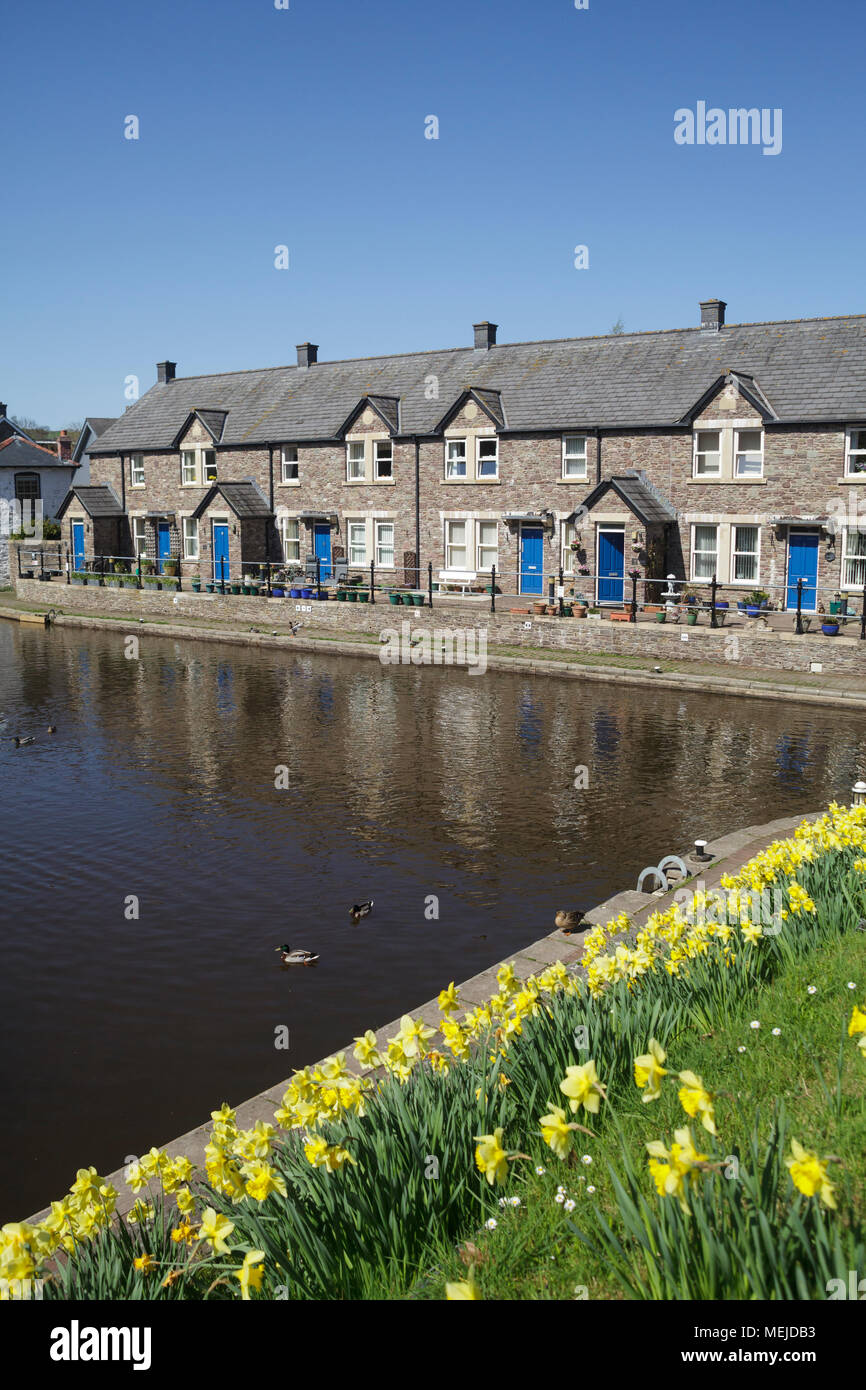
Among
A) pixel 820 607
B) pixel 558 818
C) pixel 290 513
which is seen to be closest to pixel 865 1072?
pixel 558 818

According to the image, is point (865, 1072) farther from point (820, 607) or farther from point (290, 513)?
point (290, 513)

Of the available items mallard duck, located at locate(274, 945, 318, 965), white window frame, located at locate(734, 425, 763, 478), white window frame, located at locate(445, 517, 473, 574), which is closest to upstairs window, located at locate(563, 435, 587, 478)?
white window frame, located at locate(445, 517, 473, 574)

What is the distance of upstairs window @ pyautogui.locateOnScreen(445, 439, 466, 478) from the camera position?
3869cm

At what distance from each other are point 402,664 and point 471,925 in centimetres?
1975

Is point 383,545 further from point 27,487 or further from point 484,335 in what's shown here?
point 27,487

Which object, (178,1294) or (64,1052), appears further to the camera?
(64,1052)

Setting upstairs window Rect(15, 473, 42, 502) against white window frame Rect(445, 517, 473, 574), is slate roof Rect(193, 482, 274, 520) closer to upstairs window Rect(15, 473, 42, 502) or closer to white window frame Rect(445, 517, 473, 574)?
white window frame Rect(445, 517, 473, 574)

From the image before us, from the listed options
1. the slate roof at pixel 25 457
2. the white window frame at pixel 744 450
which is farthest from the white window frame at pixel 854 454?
the slate roof at pixel 25 457

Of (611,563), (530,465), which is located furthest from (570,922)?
(530,465)

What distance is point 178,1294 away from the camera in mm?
4762

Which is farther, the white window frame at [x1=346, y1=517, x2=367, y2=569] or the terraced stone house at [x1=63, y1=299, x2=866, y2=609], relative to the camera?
the white window frame at [x1=346, y1=517, x2=367, y2=569]

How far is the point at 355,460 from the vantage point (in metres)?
41.8

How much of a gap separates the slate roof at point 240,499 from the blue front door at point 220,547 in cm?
Result: 102

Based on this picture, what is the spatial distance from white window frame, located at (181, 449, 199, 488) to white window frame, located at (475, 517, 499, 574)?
1574 centimetres
